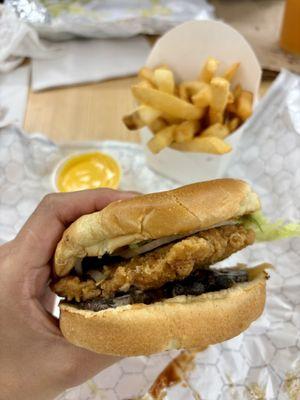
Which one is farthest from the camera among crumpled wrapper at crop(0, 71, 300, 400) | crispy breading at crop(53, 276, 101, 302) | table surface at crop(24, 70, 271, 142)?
table surface at crop(24, 70, 271, 142)

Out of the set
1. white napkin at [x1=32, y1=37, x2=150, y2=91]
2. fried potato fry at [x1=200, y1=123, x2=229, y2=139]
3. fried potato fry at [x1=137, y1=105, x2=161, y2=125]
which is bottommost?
white napkin at [x1=32, y1=37, x2=150, y2=91]

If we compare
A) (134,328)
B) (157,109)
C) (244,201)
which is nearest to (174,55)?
(157,109)

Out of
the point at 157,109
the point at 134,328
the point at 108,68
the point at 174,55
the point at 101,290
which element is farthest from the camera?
the point at 108,68

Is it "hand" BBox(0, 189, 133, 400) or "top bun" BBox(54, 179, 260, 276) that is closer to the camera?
"top bun" BBox(54, 179, 260, 276)

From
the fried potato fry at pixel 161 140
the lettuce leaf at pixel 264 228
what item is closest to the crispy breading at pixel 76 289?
the lettuce leaf at pixel 264 228

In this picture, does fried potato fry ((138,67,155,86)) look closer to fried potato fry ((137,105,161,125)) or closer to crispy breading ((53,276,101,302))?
fried potato fry ((137,105,161,125))

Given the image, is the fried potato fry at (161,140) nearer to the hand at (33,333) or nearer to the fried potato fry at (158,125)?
the fried potato fry at (158,125)

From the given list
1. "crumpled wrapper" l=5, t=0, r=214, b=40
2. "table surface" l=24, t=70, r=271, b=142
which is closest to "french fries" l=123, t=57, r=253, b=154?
"table surface" l=24, t=70, r=271, b=142

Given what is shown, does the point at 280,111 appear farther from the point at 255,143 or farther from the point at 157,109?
the point at 157,109
